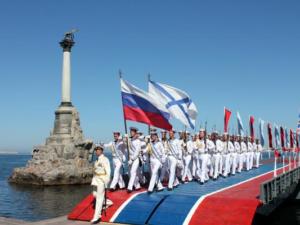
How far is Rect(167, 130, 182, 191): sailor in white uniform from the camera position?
13351mm

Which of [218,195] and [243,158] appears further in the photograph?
[243,158]

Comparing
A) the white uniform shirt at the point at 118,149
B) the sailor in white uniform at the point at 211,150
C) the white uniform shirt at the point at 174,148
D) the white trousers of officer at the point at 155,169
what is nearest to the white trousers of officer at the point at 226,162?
the sailor in white uniform at the point at 211,150

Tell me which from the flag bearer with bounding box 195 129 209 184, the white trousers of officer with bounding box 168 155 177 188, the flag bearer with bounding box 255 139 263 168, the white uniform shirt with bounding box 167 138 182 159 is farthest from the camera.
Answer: the flag bearer with bounding box 255 139 263 168

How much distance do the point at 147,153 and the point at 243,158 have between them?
9537mm

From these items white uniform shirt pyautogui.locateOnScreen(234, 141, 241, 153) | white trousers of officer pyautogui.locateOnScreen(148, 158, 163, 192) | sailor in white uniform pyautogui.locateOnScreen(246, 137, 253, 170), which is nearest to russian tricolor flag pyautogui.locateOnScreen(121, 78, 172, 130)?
white trousers of officer pyautogui.locateOnScreen(148, 158, 163, 192)

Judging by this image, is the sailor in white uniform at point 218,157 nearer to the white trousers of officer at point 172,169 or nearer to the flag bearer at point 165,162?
the flag bearer at point 165,162

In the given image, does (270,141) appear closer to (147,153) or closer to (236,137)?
(236,137)

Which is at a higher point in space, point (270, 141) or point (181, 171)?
point (270, 141)

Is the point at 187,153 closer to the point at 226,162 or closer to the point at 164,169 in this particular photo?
the point at 164,169

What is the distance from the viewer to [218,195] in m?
11.8

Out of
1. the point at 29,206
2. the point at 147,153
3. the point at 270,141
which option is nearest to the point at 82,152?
the point at 29,206

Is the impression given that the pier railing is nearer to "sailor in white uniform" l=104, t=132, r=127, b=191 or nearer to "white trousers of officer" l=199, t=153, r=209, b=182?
"white trousers of officer" l=199, t=153, r=209, b=182

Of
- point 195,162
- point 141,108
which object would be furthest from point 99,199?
point 195,162

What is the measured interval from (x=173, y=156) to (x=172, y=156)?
6 cm
